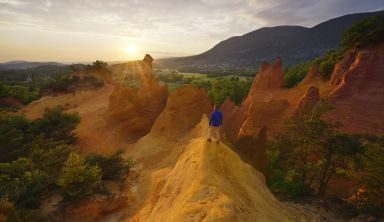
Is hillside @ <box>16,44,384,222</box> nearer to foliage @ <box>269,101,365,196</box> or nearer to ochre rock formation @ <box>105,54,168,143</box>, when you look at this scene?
ochre rock formation @ <box>105,54,168,143</box>

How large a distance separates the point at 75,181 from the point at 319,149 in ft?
55.5

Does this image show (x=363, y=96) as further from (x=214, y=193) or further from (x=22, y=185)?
(x=22, y=185)

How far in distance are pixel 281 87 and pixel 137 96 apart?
2208 cm

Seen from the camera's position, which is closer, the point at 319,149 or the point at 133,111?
the point at 319,149

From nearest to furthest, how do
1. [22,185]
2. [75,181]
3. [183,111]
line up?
1. [75,181]
2. [22,185]
3. [183,111]

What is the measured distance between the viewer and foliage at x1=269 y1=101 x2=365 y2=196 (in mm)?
18234

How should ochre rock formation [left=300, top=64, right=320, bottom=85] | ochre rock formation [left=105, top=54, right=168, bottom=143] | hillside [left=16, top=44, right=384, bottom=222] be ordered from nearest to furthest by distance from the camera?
hillside [left=16, top=44, right=384, bottom=222] < ochre rock formation [left=105, top=54, right=168, bottom=143] < ochre rock formation [left=300, top=64, right=320, bottom=85]

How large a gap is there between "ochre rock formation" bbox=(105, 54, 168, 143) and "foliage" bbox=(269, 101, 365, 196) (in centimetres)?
2035

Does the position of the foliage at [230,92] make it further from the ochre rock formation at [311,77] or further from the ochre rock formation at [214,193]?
the ochre rock formation at [214,193]

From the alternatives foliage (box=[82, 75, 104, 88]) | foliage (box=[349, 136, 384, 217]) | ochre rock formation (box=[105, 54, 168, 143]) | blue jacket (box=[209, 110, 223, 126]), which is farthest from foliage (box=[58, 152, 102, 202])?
foliage (box=[82, 75, 104, 88])

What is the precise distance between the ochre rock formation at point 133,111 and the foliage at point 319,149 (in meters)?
20.3

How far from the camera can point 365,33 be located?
119ft

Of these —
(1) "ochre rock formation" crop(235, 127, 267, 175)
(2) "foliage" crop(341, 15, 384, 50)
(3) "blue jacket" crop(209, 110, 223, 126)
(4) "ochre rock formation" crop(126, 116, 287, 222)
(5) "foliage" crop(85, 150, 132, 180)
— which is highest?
(2) "foliage" crop(341, 15, 384, 50)

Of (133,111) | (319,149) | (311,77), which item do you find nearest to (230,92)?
(311,77)
